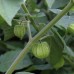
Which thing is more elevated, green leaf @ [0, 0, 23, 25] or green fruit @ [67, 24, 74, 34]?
green leaf @ [0, 0, 23, 25]

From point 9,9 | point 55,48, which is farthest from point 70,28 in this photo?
point 9,9

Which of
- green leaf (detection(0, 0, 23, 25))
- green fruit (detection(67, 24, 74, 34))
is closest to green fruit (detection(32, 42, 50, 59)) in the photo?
green fruit (detection(67, 24, 74, 34))

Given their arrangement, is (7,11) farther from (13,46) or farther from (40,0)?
(40,0)

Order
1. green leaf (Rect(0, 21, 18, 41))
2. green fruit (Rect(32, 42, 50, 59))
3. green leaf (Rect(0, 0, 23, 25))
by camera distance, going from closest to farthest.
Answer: green leaf (Rect(0, 0, 23, 25))
green fruit (Rect(32, 42, 50, 59))
green leaf (Rect(0, 21, 18, 41))

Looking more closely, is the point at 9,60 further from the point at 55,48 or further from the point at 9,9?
the point at 9,9

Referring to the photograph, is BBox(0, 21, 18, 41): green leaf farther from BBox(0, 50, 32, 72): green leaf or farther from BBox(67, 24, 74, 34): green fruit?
BBox(67, 24, 74, 34): green fruit

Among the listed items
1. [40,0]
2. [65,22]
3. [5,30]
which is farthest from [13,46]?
[40,0]

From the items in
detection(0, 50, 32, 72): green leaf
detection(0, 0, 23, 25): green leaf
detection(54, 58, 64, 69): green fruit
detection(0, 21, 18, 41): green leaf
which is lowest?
detection(54, 58, 64, 69): green fruit

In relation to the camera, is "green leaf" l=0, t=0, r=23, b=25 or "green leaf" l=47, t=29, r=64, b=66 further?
"green leaf" l=47, t=29, r=64, b=66
